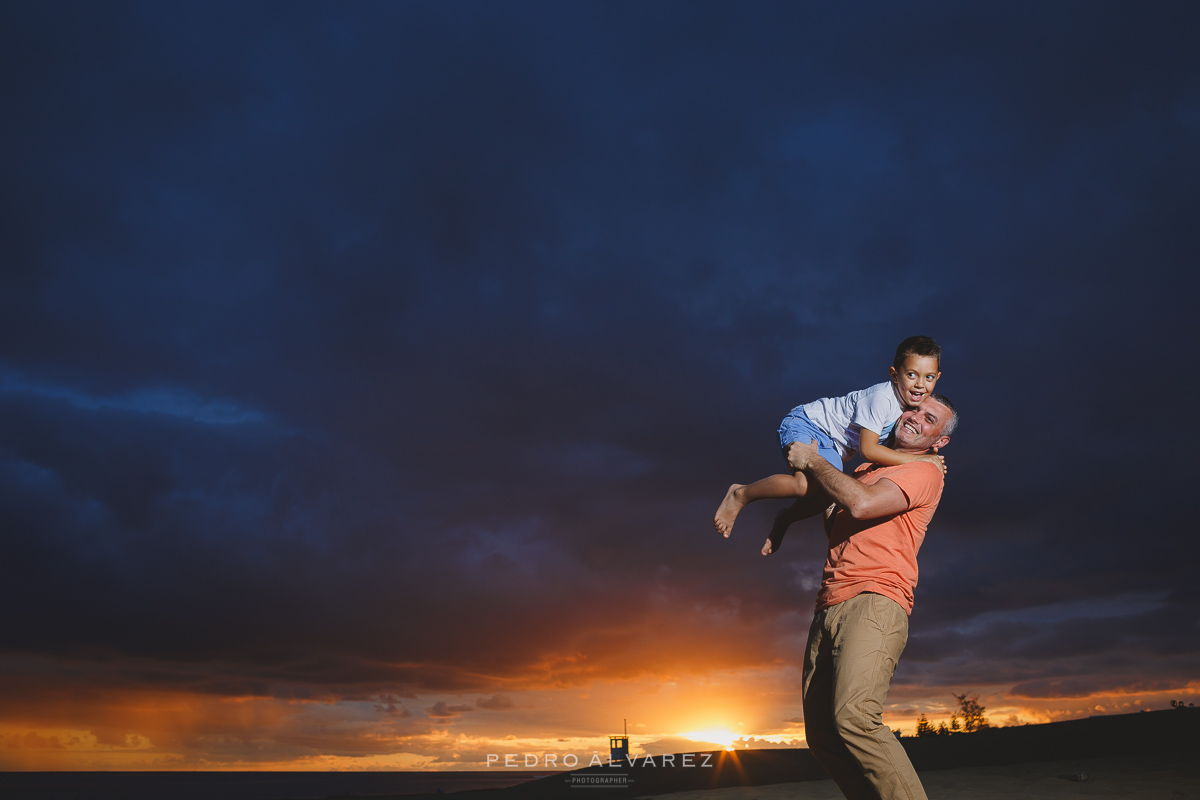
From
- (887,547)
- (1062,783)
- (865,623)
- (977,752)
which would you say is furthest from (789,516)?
(977,752)

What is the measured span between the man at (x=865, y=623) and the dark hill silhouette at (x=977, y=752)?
891 cm

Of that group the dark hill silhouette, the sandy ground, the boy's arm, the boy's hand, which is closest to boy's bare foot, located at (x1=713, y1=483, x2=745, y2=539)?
the boy's arm

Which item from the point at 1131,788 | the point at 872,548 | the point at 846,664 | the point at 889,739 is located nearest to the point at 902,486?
the point at 872,548

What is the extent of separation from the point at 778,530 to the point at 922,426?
1.39 m

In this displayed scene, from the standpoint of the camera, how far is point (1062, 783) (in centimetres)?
810

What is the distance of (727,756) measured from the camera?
68.1ft

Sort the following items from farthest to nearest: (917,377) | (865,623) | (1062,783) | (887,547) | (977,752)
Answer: (977,752) < (1062,783) < (917,377) < (887,547) < (865,623)

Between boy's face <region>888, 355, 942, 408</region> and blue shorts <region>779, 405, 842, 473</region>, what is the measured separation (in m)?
0.82

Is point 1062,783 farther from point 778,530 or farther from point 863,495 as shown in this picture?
point 863,495

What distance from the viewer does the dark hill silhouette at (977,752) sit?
12680 millimetres

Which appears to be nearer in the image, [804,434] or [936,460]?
[936,460]

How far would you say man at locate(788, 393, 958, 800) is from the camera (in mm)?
3539

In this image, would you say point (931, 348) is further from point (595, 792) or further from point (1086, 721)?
point (595, 792)

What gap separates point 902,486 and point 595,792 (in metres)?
17.0
